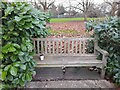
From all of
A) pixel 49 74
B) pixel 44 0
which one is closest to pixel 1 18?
pixel 49 74

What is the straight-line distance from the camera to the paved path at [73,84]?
2295 mm

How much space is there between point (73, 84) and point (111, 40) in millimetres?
916

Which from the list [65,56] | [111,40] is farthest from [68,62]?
[111,40]

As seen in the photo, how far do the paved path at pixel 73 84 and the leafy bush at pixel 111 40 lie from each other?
0.62 feet

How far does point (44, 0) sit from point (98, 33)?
18.9ft

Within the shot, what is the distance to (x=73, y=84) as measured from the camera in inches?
92.5

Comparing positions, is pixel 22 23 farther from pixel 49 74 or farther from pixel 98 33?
pixel 98 33

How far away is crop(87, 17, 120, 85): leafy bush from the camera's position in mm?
2408

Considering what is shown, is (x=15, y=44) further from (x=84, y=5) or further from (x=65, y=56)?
(x=84, y=5)

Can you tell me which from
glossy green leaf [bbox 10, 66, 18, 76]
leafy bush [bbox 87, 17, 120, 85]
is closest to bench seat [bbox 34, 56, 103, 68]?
leafy bush [bbox 87, 17, 120, 85]

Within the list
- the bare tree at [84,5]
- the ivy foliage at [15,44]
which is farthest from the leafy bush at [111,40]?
the bare tree at [84,5]

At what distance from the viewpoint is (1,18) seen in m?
2.00

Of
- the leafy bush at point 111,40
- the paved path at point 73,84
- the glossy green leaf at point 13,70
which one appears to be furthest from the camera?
the leafy bush at point 111,40

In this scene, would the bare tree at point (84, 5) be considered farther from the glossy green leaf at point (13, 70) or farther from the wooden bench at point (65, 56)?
the glossy green leaf at point (13, 70)
